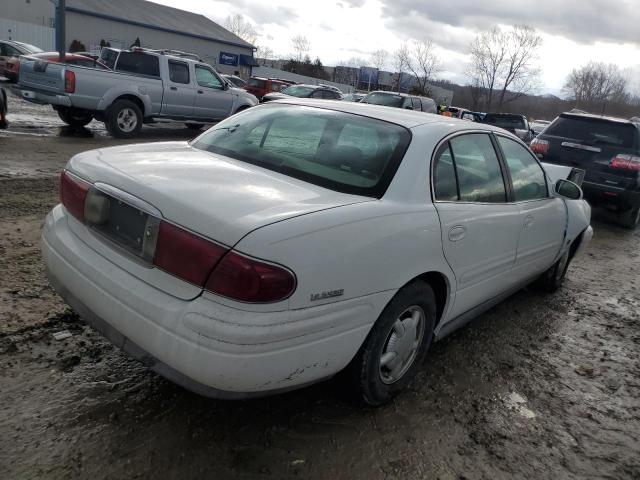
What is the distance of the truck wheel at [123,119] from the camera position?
1088cm

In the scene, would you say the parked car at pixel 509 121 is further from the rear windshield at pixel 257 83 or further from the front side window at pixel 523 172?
the front side window at pixel 523 172

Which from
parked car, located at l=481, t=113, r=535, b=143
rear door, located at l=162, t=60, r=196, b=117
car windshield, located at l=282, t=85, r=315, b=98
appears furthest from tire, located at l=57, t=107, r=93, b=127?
parked car, located at l=481, t=113, r=535, b=143

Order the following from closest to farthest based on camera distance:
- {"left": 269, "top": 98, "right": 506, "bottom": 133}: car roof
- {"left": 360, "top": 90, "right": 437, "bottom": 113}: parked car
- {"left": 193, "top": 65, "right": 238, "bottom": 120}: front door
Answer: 1. {"left": 269, "top": 98, "right": 506, "bottom": 133}: car roof
2. {"left": 193, "top": 65, "right": 238, "bottom": 120}: front door
3. {"left": 360, "top": 90, "right": 437, "bottom": 113}: parked car

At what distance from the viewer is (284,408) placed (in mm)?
2783

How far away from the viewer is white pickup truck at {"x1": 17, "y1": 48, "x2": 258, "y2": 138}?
10.4 meters

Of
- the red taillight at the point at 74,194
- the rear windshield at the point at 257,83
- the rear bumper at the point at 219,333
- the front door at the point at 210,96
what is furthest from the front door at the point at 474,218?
the rear windshield at the point at 257,83

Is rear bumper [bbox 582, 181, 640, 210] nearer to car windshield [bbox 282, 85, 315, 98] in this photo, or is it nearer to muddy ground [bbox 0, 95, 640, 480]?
A: muddy ground [bbox 0, 95, 640, 480]

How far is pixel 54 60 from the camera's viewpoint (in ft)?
50.3

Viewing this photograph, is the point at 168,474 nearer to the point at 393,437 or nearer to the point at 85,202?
the point at 393,437

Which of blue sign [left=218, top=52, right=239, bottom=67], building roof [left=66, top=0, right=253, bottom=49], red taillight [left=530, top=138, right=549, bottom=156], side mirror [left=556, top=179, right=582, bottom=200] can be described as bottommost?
side mirror [left=556, top=179, right=582, bottom=200]

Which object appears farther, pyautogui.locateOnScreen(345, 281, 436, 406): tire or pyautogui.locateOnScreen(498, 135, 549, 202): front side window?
pyautogui.locateOnScreen(498, 135, 549, 202): front side window

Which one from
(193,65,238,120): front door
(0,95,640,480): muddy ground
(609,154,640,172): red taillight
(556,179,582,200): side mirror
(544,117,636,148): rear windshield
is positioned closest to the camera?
(0,95,640,480): muddy ground

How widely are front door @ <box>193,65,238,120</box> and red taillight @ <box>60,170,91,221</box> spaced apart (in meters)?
10.4

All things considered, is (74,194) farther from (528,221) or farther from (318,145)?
(528,221)
